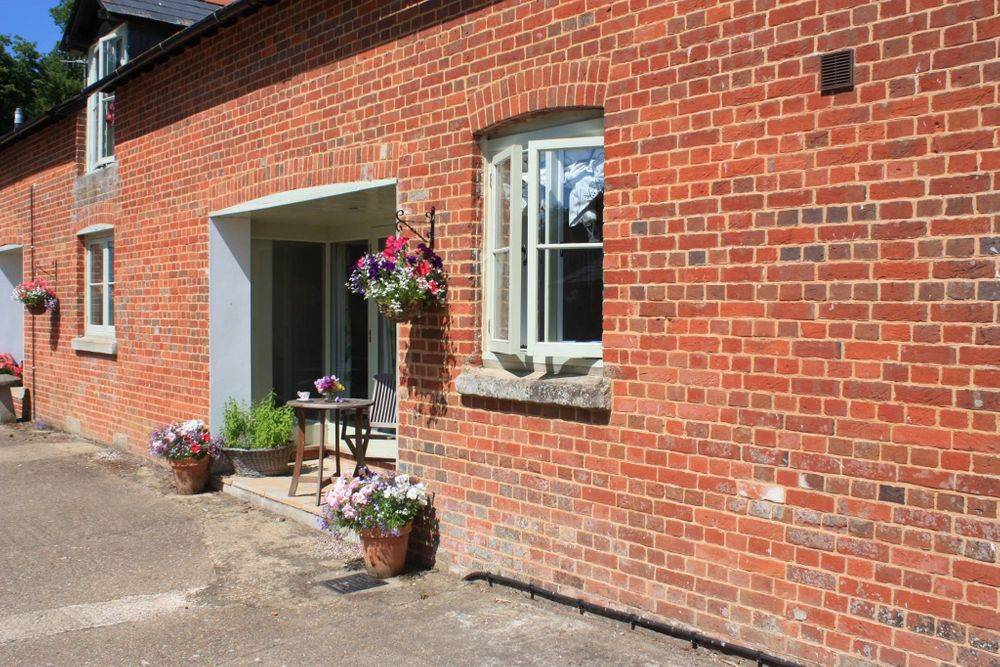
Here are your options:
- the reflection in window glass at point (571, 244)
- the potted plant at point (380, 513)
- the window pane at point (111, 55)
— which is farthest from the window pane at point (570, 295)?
the window pane at point (111, 55)

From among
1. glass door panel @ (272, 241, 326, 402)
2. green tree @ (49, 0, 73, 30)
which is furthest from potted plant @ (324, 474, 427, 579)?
green tree @ (49, 0, 73, 30)

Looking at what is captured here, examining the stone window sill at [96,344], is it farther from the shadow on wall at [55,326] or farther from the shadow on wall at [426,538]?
the shadow on wall at [426,538]

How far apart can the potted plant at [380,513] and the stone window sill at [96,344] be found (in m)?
A: 6.17

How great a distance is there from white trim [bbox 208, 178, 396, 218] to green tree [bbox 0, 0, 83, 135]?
25.0 metres

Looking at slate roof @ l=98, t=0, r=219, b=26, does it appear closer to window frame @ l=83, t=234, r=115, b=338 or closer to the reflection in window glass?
window frame @ l=83, t=234, r=115, b=338

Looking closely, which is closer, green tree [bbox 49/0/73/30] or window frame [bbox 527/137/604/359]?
window frame [bbox 527/137/604/359]

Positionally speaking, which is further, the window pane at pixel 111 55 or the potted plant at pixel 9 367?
the potted plant at pixel 9 367

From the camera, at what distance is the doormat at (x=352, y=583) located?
571 cm

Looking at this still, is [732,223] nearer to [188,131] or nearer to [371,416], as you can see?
[371,416]

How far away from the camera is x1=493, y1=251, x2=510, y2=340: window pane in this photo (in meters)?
5.78

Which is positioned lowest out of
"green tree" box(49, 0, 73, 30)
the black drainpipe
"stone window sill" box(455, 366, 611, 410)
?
the black drainpipe

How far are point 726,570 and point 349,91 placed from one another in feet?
15.4

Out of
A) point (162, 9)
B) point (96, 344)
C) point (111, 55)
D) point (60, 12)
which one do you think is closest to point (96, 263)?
point (96, 344)

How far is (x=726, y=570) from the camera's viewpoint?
4379 mm
